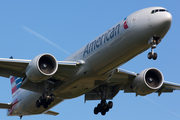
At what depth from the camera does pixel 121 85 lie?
102 feet

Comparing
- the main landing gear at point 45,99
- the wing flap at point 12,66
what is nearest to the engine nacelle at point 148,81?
the main landing gear at point 45,99

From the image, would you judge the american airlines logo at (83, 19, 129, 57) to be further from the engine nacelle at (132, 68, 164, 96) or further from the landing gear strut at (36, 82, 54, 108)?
the engine nacelle at (132, 68, 164, 96)

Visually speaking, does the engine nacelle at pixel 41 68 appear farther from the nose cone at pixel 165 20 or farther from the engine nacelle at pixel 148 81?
the nose cone at pixel 165 20

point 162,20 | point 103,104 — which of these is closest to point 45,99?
point 103,104

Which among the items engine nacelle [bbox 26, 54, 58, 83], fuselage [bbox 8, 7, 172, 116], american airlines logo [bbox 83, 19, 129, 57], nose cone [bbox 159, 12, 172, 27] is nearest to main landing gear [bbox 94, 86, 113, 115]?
fuselage [bbox 8, 7, 172, 116]

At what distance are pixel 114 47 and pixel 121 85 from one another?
7626 mm

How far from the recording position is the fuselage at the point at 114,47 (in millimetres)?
22859

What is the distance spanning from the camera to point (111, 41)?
24.5 metres

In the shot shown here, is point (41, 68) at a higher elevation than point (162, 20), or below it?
below

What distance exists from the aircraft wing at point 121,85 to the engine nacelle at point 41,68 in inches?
225

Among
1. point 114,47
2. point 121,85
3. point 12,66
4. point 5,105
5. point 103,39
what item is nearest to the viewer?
point 114,47

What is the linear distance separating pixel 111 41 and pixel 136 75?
6.73m

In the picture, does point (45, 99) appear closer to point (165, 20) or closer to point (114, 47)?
point (114, 47)

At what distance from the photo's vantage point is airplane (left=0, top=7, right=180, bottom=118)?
76.2 feet
